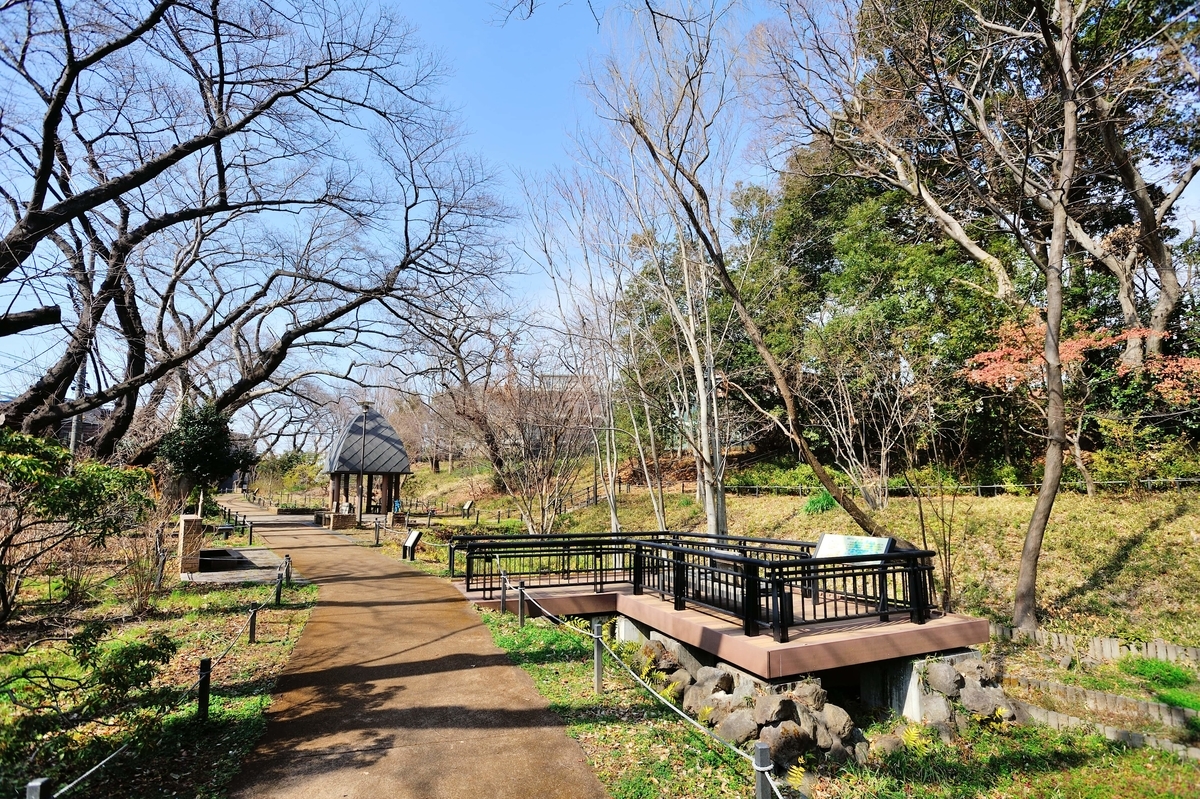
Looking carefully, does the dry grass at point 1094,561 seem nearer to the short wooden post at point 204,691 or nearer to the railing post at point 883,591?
the railing post at point 883,591

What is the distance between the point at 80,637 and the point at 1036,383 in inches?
665

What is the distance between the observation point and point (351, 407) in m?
54.2

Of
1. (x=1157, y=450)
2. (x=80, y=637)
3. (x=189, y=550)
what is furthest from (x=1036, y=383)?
(x=189, y=550)

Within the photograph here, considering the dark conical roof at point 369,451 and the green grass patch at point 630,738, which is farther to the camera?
the dark conical roof at point 369,451

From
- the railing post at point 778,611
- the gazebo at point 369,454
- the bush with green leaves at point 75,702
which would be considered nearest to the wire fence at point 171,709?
the bush with green leaves at point 75,702

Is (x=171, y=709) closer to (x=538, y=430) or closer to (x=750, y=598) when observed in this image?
(x=750, y=598)

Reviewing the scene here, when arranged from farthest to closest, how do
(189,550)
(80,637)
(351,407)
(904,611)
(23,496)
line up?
(351,407) < (189,550) < (904,611) < (23,496) < (80,637)

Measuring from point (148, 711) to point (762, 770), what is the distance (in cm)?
525

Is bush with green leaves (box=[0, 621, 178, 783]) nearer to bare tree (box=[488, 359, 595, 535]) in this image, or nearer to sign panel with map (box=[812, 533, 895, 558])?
sign panel with map (box=[812, 533, 895, 558])

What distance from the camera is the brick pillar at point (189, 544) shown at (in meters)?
12.5

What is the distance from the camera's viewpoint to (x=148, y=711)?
17.1 ft

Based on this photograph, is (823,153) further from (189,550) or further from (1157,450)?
(189,550)

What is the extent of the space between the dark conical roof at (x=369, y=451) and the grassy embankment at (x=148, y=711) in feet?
52.2

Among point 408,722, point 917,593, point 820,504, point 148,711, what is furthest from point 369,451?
point 917,593
